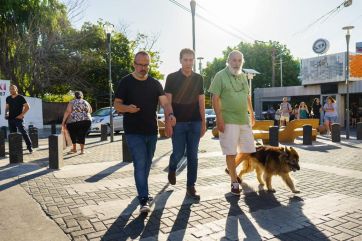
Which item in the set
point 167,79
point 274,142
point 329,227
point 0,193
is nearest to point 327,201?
point 329,227

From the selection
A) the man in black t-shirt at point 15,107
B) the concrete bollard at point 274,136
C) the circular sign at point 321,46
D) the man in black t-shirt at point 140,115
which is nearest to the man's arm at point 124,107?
the man in black t-shirt at point 140,115

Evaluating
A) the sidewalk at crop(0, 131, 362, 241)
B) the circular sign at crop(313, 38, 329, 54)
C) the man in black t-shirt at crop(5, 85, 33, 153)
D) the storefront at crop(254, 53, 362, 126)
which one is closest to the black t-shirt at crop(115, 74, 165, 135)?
the sidewalk at crop(0, 131, 362, 241)

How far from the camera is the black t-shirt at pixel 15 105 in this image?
9.68 m

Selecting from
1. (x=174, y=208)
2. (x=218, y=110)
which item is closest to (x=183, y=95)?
(x=218, y=110)

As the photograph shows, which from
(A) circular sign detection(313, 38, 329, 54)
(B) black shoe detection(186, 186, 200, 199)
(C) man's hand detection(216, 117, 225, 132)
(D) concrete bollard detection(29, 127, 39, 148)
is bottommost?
(B) black shoe detection(186, 186, 200, 199)

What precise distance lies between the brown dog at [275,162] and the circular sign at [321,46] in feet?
77.4

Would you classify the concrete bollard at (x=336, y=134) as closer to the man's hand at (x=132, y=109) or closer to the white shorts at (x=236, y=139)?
the white shorts at (x=236, y=139)

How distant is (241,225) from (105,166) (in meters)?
4.58

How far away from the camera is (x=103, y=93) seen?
30.8 m

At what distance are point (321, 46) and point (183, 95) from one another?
24869 mm

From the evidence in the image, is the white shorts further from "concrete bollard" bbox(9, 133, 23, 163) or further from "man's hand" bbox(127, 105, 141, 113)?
"concrete bollard" bbox(9, 133, 23, 163)

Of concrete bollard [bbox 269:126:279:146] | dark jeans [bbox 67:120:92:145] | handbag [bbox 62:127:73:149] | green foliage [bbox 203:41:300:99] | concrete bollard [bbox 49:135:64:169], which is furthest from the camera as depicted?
green foliage [bbox 203:41:300:99]

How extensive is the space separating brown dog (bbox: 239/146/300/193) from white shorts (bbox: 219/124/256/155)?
0.20m

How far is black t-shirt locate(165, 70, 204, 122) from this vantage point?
4988mm
